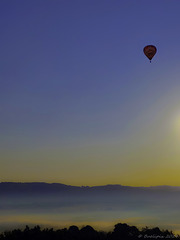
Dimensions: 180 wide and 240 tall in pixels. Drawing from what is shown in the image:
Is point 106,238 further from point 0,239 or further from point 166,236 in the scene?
point 0,239

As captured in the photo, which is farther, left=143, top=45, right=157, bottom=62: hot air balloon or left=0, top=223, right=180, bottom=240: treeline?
left=143, top=45, right=157, bottom=62: hot air balloon

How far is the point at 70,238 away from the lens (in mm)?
25406

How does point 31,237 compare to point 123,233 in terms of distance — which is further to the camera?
point 123,233

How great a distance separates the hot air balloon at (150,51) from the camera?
45750 millimetres

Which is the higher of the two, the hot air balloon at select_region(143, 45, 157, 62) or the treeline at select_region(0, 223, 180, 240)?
the hot air balloon at select_region(143, 45, 157, 62)

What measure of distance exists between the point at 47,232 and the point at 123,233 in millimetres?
6147

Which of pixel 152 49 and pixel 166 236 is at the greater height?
pixel 152 49

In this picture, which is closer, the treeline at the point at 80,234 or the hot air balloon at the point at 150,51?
the treeline at the point at 80,234

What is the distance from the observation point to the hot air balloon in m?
45.8

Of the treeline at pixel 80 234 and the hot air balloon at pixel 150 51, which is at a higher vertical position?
the hot air balloon at pixel 150 51

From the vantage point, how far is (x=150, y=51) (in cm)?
4594

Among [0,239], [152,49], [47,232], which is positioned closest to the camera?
[0,239]

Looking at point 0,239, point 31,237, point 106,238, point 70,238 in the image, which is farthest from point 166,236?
point 0,239

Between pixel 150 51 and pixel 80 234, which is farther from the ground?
pixel 150 51
